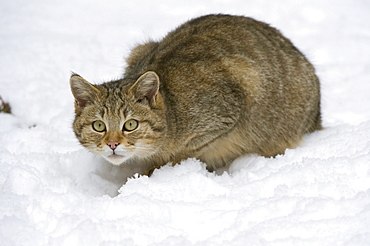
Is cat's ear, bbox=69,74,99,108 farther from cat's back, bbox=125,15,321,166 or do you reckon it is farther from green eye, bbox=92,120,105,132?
cat's back, bbox=125,15,321,166

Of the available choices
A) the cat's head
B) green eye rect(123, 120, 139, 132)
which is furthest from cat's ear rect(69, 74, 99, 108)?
green eye rect(123, 120, 139, 132)

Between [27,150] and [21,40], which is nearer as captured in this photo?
[27,150]

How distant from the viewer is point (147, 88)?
12.8ft

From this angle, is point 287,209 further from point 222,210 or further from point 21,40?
point 21,40

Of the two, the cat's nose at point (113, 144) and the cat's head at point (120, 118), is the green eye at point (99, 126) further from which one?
the cat's nose at point (113, 144)

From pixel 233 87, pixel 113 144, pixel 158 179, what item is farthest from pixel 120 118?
pixel 233 87

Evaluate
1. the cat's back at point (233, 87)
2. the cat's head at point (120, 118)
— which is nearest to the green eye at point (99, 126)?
the cat's head at point (120, 118)

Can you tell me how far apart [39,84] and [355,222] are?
4.17 metres

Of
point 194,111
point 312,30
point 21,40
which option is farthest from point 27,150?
point 312,30

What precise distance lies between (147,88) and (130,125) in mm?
321

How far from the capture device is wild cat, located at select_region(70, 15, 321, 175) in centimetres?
383

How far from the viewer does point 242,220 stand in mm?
3143

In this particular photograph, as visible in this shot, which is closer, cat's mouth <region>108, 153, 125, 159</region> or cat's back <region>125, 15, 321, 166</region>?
cat's mouth <region>108, 153, 125, 159</region>

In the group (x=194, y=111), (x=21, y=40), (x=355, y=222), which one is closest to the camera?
(x=355, y=222)
